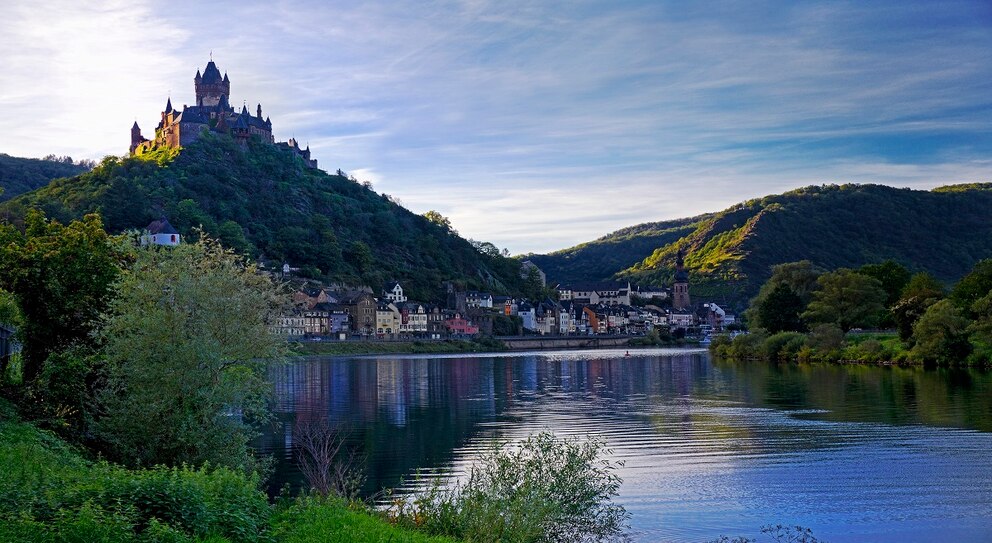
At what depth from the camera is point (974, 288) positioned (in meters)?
80.6

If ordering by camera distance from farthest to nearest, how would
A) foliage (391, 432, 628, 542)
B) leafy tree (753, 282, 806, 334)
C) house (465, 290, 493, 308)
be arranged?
house (465, 290, 493, 308)
leafy tree (753, 282, 806, 334)
foliage (391, 432, 628, 542)

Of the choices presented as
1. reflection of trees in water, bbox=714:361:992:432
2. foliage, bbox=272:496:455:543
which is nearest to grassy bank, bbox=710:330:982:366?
reflection of trees in water, bbox=714:361:992:432

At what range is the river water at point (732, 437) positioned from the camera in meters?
23.2

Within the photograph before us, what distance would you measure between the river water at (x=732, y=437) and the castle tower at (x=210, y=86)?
140 m

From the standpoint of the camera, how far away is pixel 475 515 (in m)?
17.3

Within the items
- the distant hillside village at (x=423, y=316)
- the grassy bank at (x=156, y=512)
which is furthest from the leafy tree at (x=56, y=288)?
the distant hillside village at (x=423, y=316)

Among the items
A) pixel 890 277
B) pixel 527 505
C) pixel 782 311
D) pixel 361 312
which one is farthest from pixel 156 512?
pixel 361 312

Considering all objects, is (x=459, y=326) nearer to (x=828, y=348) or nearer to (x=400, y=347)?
(x=400, y=347)

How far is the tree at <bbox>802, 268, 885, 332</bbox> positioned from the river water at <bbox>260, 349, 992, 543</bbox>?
19959 mm

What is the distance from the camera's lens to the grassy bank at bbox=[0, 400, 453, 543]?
1145 centimetres

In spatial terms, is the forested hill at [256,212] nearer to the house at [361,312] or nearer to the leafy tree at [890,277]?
the house at [361,312]

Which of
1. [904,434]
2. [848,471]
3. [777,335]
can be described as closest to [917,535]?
[848,471]

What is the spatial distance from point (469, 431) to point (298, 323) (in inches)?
3969

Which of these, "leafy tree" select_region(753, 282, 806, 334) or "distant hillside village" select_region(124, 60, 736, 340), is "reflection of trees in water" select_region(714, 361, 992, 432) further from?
"distant hillside village" select_region(124, 60, 736, 340)
